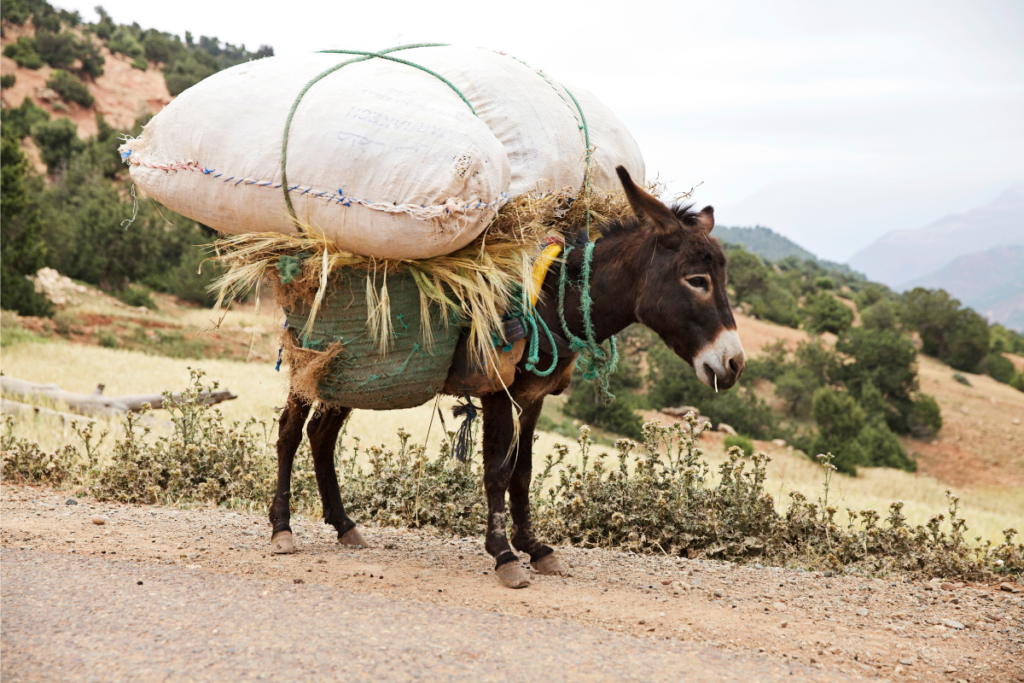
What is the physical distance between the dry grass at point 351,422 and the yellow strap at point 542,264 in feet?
13.9

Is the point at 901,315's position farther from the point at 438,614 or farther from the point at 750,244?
the point at 750,244

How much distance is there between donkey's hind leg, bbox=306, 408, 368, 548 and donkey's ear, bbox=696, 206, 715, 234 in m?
2.55

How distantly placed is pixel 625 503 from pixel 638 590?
1498 mm

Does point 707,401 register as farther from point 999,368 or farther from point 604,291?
point 999,368

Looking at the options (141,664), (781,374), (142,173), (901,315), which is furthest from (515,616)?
(901,315)

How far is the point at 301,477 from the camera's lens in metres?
6.84

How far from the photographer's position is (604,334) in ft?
15.0

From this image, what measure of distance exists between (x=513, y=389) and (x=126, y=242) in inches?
1180

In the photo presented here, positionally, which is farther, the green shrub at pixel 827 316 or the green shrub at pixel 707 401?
the green shrub at pixel 827 316

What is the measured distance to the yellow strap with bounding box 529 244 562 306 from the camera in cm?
442

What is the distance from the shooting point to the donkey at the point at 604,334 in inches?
162

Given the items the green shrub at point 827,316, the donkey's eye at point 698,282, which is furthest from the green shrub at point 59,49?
the donkey's eye at point 698,282

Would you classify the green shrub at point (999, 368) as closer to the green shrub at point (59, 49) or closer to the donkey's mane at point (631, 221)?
the donkey's mane at point (631, 221)

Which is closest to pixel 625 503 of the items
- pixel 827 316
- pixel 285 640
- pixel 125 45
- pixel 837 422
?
pixel 285 640
